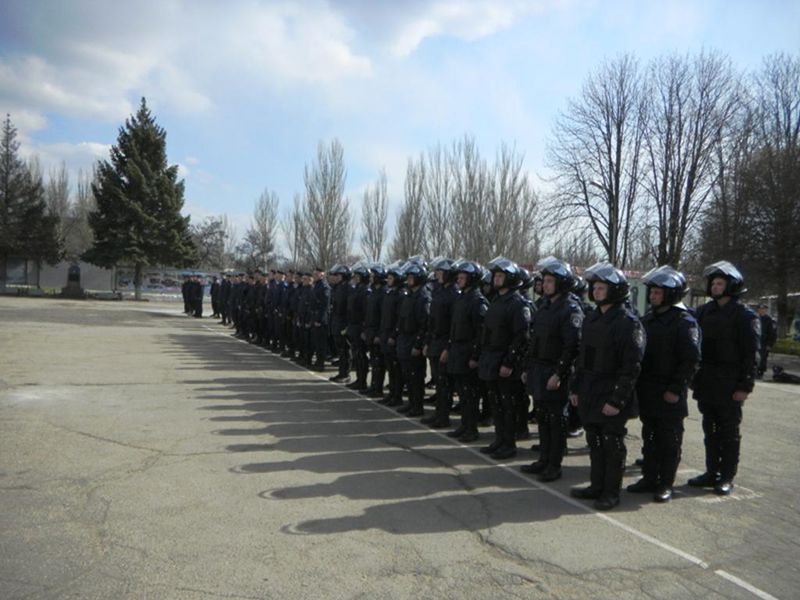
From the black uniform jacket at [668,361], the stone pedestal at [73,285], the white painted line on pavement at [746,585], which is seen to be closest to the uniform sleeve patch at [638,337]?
the black uniform jacket at [668,361]

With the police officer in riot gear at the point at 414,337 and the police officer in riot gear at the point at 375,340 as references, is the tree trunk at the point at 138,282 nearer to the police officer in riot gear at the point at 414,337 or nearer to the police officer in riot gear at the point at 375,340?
the police officer in riot gear at the point at 375,340

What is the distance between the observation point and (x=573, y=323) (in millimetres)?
6527

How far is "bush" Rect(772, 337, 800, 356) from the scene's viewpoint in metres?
24.0

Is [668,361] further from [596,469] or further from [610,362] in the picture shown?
[596,469]

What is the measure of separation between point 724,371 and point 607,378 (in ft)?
5.21

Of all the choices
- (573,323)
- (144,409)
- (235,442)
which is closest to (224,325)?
(144,409)

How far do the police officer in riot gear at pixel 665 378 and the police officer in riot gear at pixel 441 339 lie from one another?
295 centimetres

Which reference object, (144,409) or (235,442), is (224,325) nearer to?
(144,409)

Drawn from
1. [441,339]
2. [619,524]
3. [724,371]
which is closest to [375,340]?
[441,339]

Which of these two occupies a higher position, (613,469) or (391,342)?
(391,342)

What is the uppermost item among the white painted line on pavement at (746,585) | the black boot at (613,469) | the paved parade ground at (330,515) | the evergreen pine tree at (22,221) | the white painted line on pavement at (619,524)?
the evergreen pine tree at (22,221)

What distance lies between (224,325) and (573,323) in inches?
913

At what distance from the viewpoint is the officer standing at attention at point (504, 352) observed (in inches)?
289

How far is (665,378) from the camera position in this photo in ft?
20.3
